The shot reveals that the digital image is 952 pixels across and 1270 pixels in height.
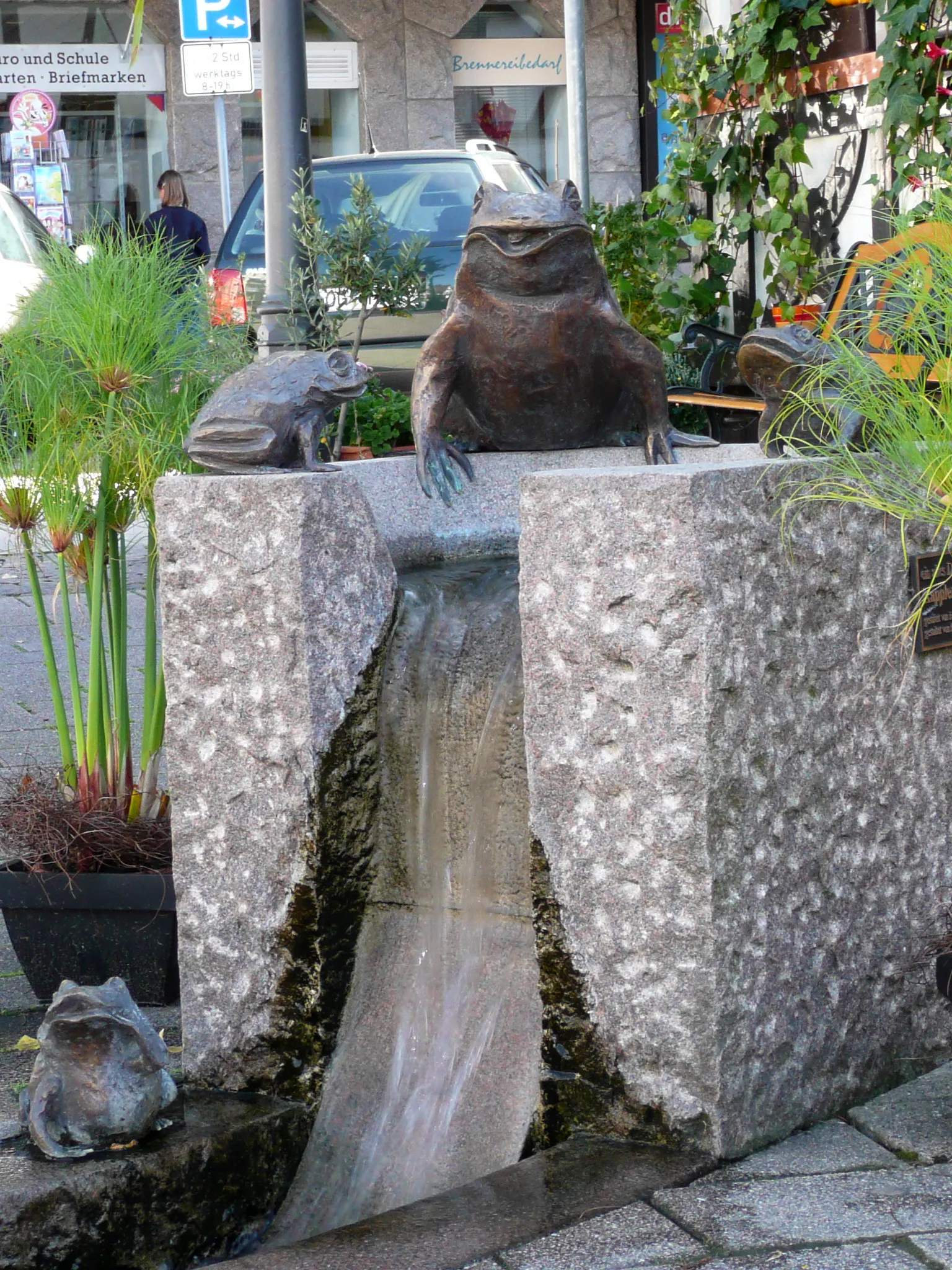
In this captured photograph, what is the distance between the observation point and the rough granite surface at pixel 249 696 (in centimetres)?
279

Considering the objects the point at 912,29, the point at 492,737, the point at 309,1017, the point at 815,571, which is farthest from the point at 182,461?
the point at 912,29

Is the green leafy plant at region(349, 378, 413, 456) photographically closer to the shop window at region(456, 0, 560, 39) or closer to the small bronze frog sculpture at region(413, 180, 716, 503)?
the small bronze frog sculpture at region(413, 180, 716, 503)

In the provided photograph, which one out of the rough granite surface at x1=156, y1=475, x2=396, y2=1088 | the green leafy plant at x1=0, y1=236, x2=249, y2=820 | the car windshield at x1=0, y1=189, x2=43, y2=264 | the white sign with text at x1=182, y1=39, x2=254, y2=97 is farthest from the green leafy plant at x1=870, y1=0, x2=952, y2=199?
the car windshield at x1=0, y1=189, x2=43, y2=264

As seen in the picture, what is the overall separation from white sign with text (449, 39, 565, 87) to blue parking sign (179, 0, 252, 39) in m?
10.00

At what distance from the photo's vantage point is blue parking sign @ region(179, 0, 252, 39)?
758 centimetres

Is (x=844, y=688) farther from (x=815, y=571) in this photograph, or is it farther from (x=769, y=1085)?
(x=769, y=1085)

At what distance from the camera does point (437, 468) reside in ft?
11.9

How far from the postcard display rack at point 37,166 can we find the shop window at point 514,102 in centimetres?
408

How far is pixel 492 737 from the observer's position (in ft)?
9.71

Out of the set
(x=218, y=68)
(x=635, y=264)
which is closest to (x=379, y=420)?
(x=218, y=68)

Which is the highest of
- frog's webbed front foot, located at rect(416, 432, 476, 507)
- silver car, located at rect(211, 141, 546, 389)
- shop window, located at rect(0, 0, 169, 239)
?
shop window, located at rect(0, 0, 169, 239)

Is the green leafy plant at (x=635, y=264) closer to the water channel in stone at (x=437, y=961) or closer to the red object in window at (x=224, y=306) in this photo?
the red object in window at (x=224, y=306)

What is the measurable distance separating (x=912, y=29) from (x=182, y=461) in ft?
14.9

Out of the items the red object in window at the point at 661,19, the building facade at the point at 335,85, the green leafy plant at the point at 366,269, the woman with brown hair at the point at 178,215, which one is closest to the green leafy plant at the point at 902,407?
the green leafy plant at the point at 366,269
